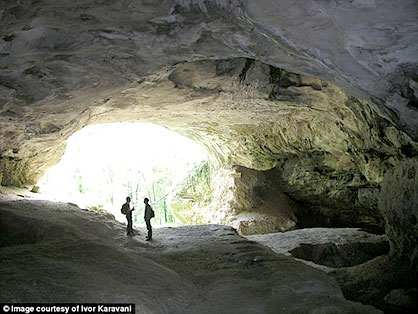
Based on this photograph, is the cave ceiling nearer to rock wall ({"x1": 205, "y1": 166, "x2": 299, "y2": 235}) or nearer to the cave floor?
the cave floor

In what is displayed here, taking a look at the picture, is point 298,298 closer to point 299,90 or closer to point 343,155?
point 299,90

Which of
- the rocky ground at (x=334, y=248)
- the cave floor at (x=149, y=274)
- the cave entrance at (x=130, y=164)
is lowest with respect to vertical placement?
the rocky ground at (x=334, y=248)

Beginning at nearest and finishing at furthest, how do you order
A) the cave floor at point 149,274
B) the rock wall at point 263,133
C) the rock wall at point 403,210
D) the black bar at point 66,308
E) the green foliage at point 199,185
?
1. the black bar at point 66,308
2. the cave floor at point 149,274
3. the rock wall at point 403,210
4. the rock wall at point 263,133
5. the green foliage at point 199,185

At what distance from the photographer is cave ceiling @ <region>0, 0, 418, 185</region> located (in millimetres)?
3962

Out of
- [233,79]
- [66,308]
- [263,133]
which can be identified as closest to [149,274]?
[66,308]

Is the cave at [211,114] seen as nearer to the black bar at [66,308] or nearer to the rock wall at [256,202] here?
the black bar at [66,308]

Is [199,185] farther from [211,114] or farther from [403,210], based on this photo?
[403,210]

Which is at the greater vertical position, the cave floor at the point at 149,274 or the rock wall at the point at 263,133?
the rock wall at the point at 263,133

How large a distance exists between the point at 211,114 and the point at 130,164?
56.9 ft

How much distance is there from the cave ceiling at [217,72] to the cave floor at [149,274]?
2641 millimetres

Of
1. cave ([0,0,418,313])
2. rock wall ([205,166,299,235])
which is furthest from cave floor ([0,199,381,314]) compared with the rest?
rock wall ([205,166,299,235])

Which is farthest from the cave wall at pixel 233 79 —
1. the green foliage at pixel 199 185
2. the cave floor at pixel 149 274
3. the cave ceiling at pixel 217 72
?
the green foliage at pixel 199 185

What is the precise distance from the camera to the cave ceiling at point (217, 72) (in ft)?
13.0

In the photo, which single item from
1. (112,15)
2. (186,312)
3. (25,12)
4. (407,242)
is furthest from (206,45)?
(407,242)
